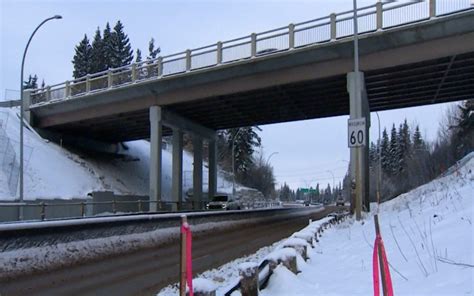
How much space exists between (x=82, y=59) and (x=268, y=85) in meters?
70.4

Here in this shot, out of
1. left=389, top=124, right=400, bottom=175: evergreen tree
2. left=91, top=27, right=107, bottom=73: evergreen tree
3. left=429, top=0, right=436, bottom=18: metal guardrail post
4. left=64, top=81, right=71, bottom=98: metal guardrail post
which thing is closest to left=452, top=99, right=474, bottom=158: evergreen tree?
left=429, top=0, right=436, bottom=18: metal guardrail post

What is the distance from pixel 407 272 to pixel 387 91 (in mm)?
33567

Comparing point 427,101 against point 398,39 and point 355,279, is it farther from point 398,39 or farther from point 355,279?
point 355,279

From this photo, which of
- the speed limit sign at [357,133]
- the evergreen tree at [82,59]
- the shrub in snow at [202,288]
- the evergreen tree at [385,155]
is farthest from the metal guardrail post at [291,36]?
the evergreen tree at [385,155]

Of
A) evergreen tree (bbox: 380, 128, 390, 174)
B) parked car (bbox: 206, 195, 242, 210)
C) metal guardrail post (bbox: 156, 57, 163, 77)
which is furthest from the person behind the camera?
evergreen tree (bbox: 380, 128, 390, 174)

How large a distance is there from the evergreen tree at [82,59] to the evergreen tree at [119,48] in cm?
453

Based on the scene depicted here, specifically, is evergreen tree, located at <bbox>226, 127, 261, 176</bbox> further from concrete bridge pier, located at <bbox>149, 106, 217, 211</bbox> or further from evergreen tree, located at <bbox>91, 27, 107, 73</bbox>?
concrete bridge pier, located at <bbox>149, 106, 217, 211</bbox>

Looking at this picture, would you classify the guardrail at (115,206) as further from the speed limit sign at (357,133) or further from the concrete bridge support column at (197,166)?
the speed limit sign at (357,133)

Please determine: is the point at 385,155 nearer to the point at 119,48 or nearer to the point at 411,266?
the point at 119,48

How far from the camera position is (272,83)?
35.6 m

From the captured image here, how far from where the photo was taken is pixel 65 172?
45.4 m

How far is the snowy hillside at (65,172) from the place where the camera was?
41031mm

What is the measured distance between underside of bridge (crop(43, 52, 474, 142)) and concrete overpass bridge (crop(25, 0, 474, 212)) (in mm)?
81

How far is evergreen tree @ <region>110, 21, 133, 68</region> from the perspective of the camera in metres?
96.8
